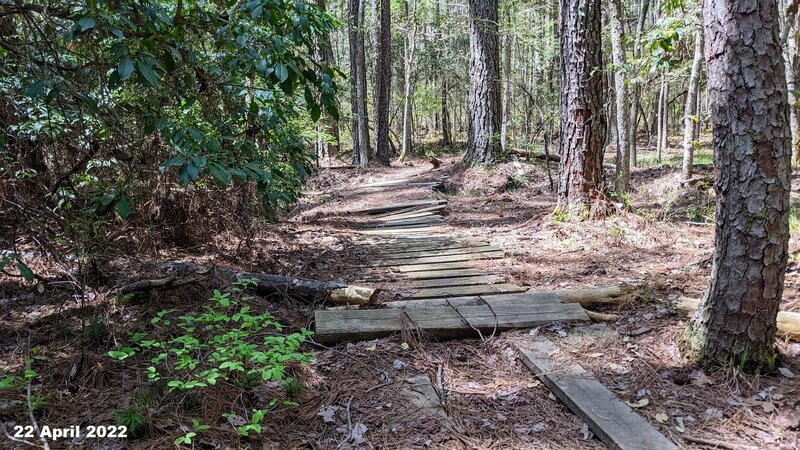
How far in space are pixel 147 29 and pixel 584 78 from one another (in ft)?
18.3

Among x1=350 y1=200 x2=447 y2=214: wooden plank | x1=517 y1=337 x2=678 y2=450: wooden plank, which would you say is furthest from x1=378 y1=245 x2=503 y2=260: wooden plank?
x1=350 y1=200 x2=447 y2=214: wooden plank

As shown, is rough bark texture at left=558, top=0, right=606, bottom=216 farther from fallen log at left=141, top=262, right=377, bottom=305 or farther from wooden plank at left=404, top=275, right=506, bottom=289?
fallen log at left=141, top=262, right=377, bottom=305

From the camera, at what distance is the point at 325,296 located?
4117 mm

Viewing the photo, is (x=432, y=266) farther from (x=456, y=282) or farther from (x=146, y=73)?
(x=146, y=73)

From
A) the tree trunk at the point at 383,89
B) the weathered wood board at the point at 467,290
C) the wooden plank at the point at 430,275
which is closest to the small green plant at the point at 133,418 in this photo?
the weathered wood board at the point at 467,290

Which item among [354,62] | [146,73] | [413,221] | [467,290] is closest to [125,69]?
[146,73]

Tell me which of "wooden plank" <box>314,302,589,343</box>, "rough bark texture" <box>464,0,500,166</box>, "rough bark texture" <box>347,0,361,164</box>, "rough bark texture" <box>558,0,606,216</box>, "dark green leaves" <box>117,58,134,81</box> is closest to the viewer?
"dark green leaves" <box>117,58,134,81</box>

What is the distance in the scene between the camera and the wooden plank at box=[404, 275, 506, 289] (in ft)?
15.9

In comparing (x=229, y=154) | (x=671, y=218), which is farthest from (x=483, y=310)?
(x=671, y=218)

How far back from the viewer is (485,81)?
12.8 metres

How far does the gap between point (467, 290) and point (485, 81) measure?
9.49 meters

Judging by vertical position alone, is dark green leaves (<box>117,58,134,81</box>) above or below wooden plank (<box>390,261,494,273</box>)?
above

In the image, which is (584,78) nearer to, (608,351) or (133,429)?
(608,351)

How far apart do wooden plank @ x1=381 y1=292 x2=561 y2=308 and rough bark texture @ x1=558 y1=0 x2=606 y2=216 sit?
3002mm
